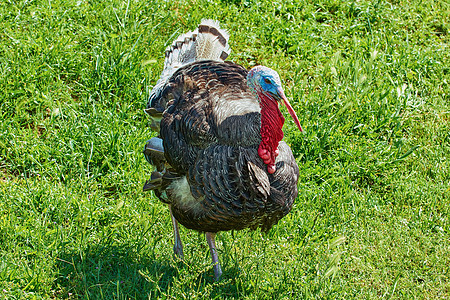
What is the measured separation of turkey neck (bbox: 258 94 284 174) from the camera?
3.95m

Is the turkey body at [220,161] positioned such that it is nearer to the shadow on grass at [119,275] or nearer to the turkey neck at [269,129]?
the turkey neck at [269,129]

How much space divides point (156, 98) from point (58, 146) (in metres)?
1.17

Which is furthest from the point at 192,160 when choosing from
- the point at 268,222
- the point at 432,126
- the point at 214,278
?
the point at 432,126

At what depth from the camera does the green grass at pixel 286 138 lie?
14.9 feet

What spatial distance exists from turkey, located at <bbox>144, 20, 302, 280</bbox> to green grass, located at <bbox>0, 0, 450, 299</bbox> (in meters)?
0.43

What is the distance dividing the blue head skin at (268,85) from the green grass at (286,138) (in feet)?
4.16

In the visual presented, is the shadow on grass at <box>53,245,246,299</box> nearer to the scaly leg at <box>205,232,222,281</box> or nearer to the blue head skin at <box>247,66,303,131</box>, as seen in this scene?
the scaly leg at <box>205,232,222,281</box>

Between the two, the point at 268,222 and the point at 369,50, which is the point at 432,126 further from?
the point at 268,222

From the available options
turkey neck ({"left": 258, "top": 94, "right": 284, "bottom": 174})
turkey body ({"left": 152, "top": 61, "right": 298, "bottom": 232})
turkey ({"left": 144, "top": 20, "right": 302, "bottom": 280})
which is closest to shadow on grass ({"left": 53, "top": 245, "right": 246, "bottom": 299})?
turkey ({"left": 144, "top": 20, "right": 302, "bottom": 280})

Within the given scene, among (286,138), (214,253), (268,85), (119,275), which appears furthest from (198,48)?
(119,275)

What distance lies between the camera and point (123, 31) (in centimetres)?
625

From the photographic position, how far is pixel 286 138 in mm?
5672

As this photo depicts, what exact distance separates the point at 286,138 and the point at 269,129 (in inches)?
68.9

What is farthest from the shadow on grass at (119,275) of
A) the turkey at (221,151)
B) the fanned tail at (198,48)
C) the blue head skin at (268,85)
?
the fanned tail at (198,48)
